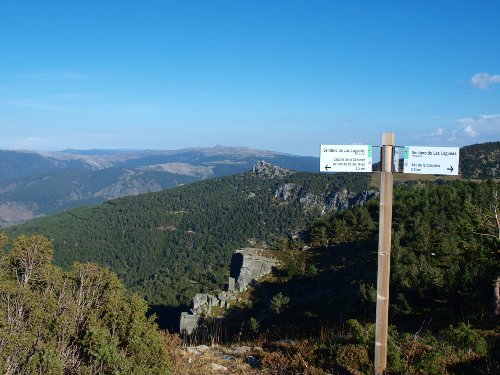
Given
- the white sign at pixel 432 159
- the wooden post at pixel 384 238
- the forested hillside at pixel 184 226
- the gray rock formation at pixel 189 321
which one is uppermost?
the white sign at pixel 432 159

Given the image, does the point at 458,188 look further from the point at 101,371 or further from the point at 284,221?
the point at 284,221

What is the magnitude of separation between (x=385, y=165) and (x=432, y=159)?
740 millimetres

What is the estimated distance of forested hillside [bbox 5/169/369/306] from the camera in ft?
403

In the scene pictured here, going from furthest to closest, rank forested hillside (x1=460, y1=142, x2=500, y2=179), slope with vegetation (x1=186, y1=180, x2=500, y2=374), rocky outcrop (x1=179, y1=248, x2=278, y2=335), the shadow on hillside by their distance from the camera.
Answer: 1. forested hillside (x1=460, y1=142, x2=500, y2=179)
2. rocky outcrop (x1=179, y1=248, x2=278, y2=335)
3. the shadow on hillside
4. slope with vegetation (x1=186, y1=180, x2=500, y2=374)

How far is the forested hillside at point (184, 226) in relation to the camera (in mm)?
122688

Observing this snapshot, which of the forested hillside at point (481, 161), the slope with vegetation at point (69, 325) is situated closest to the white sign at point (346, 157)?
the slope with vegetation at point (69, 325)

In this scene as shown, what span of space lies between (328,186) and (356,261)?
391 feet

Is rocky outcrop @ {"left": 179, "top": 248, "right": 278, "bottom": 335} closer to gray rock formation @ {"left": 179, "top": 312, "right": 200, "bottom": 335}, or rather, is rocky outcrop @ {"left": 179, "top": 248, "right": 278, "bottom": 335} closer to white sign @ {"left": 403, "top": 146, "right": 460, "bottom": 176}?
gray rock formation @ {"left": 179, "top": 312, "right": 200, "bottom": 335}

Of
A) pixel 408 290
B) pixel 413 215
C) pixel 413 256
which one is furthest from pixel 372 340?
pixel 413 215

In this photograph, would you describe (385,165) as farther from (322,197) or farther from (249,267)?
(322,197)

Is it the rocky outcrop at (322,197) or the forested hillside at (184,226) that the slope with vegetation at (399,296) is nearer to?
the forested hillside at (184,226)

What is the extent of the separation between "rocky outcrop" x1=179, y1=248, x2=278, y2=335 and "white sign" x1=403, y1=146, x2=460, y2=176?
1495 inches

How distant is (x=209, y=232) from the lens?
14838 centimetres

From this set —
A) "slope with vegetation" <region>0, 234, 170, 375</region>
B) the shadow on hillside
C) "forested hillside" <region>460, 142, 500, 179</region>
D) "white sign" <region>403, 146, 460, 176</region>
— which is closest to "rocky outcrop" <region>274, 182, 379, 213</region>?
"forested hillside" <region>460, 142, 500, 179</region>
